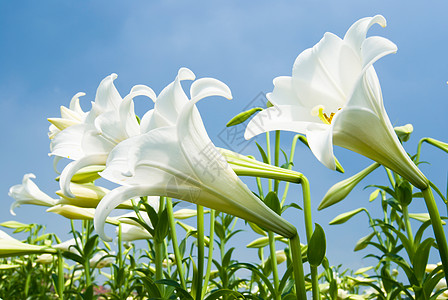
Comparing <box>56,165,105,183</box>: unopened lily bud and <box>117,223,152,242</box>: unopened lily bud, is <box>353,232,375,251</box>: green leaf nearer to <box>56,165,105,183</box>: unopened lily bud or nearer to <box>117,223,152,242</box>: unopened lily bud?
<box>117,223,152,242</box>: unopened lily bud

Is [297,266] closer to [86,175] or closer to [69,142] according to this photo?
[86,175]

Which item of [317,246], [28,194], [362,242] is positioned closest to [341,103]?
[317,246]

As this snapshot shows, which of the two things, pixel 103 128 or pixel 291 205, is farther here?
pixel 291 205

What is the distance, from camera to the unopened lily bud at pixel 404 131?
1.56 metres

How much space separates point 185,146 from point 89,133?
0.58 meters

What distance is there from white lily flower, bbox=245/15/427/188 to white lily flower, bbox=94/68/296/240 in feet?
0.45

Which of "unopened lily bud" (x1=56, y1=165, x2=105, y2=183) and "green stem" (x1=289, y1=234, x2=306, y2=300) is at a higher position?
"unopened lily bud" (x1=56, y1=165, x2=105, y2=183)

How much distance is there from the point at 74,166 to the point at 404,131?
1193mm

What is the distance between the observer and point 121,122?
1146 millimetres

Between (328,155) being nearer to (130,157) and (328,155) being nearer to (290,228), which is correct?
(290,228)

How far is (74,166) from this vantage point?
1.11 meters

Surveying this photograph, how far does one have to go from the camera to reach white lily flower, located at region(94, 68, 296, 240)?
0.79 metres

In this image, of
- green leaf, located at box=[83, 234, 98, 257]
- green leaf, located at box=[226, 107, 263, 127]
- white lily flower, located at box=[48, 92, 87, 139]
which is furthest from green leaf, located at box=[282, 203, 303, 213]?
green leaf, located at box=[83, 234, 98, 257]

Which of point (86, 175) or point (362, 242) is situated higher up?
point (86, 175)
